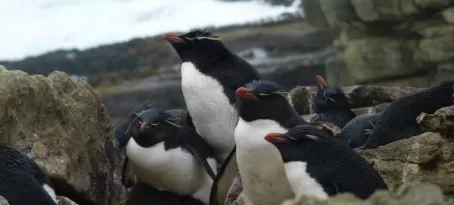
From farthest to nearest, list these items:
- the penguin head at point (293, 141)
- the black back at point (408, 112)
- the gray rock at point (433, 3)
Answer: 1. the gray rock at point (433, 3)
2. the black back at point (408, 112)
3. the penguin head at point (293, 141)

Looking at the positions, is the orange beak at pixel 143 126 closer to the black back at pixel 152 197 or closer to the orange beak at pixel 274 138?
the black back at pixel 152 197

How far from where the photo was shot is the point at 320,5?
8992 millimetres

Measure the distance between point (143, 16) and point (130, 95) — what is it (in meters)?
3.42

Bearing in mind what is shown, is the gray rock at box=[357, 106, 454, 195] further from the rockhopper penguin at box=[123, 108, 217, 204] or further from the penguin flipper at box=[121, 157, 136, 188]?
the penguin flipper at box=[121, 157, 136, 188]

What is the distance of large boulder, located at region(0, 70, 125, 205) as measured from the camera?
343 centimetres

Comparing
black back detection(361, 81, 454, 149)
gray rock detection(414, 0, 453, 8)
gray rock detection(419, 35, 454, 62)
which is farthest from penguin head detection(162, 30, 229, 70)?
gray rock detection(419, 35, 454, 62)

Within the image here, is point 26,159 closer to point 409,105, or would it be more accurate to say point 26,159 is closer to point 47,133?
point 47,133

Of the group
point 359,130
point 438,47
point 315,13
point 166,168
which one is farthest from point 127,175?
point 315,13

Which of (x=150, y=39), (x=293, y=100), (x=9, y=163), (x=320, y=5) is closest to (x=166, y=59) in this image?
(x=150, y=39)

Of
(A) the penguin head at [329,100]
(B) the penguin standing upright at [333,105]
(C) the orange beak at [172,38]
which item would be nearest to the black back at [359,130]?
(B) the penguin standing upright at [333,105]

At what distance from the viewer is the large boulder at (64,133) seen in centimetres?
343

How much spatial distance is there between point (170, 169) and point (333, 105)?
2213 millimetres

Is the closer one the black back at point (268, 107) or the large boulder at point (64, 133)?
the black back at point (268, 107)

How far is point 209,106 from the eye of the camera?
3.72 meters
